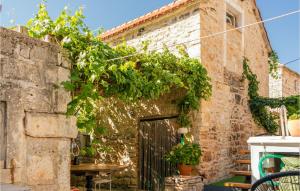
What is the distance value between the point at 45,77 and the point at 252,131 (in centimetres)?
727

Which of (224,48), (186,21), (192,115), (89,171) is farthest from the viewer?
(224,48)

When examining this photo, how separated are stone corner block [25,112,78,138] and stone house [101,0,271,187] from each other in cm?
352

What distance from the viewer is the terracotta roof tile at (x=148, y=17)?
8.14 meters

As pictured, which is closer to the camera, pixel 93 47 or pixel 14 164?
pixel 14 164

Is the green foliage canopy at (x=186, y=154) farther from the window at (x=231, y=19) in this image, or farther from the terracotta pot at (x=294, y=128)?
the window at (x=231, y=19)

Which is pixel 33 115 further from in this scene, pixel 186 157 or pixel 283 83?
pixel 283 83

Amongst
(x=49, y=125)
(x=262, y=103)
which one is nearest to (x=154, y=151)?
(x=262, y=103)

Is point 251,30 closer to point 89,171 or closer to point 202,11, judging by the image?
point 202,11

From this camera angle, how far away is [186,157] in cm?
686

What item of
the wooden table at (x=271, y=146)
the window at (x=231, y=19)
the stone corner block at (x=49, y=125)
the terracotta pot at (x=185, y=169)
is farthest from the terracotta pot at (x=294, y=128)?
the window at (x=231, y=19)

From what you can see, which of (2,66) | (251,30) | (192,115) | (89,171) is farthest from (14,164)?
(251,30)

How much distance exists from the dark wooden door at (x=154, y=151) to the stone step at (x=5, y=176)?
4627mm

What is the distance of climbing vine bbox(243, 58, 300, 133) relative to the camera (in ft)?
31.6

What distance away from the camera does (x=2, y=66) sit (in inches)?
154
